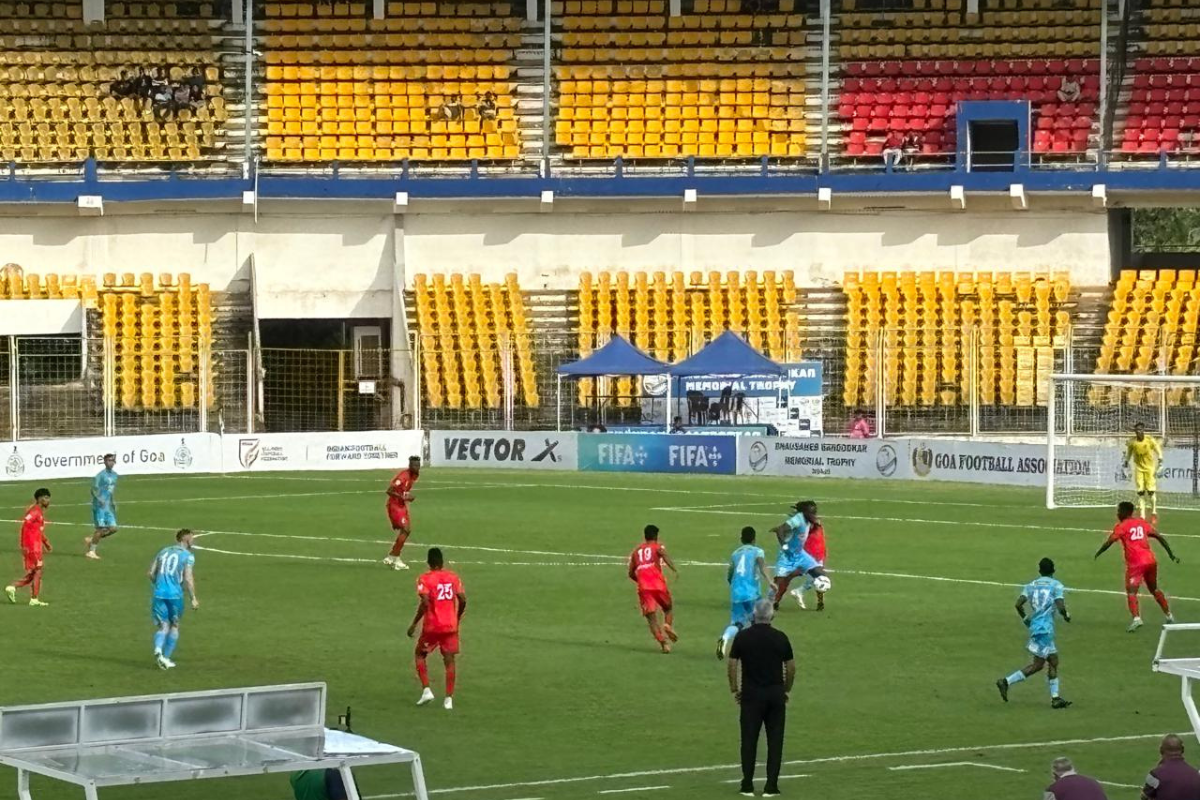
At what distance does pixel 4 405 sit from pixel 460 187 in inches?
499

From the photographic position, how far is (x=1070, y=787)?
13547 millimetres

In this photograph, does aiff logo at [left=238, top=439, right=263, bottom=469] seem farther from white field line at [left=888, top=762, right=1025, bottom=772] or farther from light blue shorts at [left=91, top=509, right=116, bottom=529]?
white field line at [left=888, top=762, right=1025, bottom=772]

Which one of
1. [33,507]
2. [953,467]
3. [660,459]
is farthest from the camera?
[660,459]

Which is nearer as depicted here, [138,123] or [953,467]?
[953,467]

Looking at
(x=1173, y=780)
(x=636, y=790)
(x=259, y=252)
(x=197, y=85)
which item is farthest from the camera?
(x=197, y=85)

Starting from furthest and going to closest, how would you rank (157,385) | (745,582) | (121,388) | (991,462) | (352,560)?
1. (157,385)
2. (121,388)
3. (991,462)
4. (352,560)
5. (745,582)

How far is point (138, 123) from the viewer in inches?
2280

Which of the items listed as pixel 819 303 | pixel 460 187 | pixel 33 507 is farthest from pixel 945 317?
pixel 33 507

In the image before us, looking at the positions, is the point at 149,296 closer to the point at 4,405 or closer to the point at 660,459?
the point at 4,405

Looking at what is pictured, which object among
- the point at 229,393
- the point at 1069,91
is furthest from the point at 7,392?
the point at 1069,91

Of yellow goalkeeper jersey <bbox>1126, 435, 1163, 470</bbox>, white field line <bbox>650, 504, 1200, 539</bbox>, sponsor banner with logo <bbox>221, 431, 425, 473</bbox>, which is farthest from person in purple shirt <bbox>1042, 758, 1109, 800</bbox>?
sponsor banner with logo <bbox>221, 431, 425, 473</bbox>

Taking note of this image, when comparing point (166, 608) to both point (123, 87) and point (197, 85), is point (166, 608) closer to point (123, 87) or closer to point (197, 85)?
point (197, 85)

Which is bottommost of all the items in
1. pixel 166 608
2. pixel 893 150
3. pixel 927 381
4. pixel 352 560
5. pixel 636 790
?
pixel 636 790

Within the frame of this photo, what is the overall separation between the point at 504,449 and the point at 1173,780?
38.6 metres
